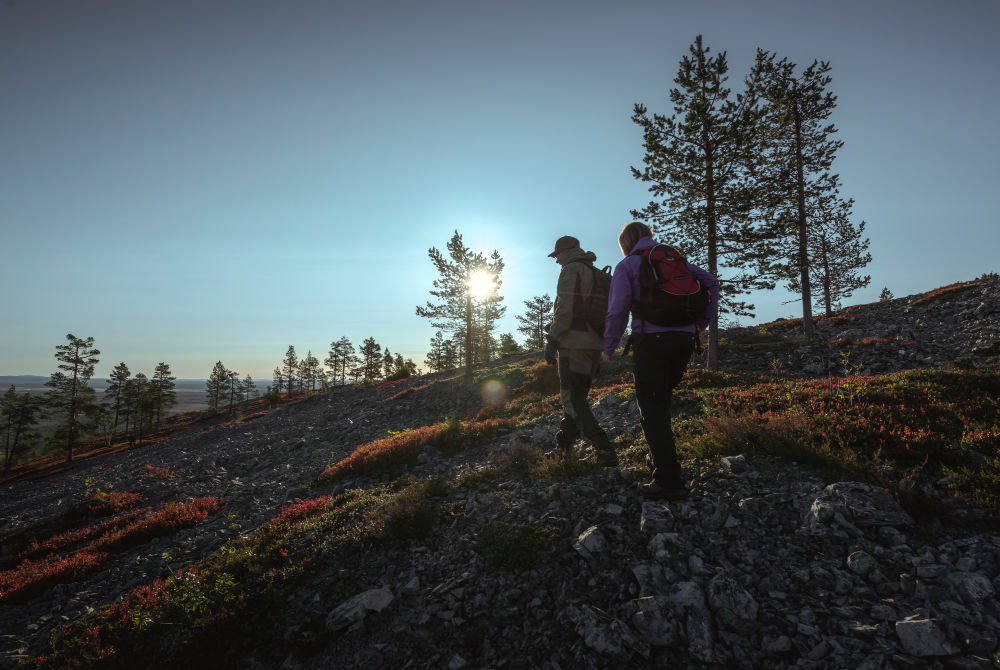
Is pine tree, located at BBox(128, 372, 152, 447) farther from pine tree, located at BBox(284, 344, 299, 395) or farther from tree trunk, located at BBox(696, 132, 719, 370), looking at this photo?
tree trunk, located at BBox(696, 132, 719, 370)

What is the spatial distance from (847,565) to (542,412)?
7.89 metres

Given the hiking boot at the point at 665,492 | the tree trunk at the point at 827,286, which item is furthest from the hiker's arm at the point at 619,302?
the tree trunk at the point at 827,286

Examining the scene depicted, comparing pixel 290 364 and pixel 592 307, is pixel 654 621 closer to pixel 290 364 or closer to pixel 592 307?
pixel 592 307

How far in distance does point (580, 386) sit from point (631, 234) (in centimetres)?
231

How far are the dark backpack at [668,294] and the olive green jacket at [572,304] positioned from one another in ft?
3.88

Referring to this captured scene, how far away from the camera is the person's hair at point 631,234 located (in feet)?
15.5

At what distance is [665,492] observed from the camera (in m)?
4.35

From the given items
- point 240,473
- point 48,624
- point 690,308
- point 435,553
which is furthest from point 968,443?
point 240,473

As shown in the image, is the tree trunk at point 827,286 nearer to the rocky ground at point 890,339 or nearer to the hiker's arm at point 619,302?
the rocky ground at point 890,339

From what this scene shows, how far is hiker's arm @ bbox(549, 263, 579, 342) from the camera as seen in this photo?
17.5ft

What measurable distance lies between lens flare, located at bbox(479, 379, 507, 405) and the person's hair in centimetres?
1157

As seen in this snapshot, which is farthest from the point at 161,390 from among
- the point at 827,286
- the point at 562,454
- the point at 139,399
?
the point at 827,286

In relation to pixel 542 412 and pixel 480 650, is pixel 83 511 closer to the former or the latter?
pixel 542 412

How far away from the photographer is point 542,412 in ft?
35.8
